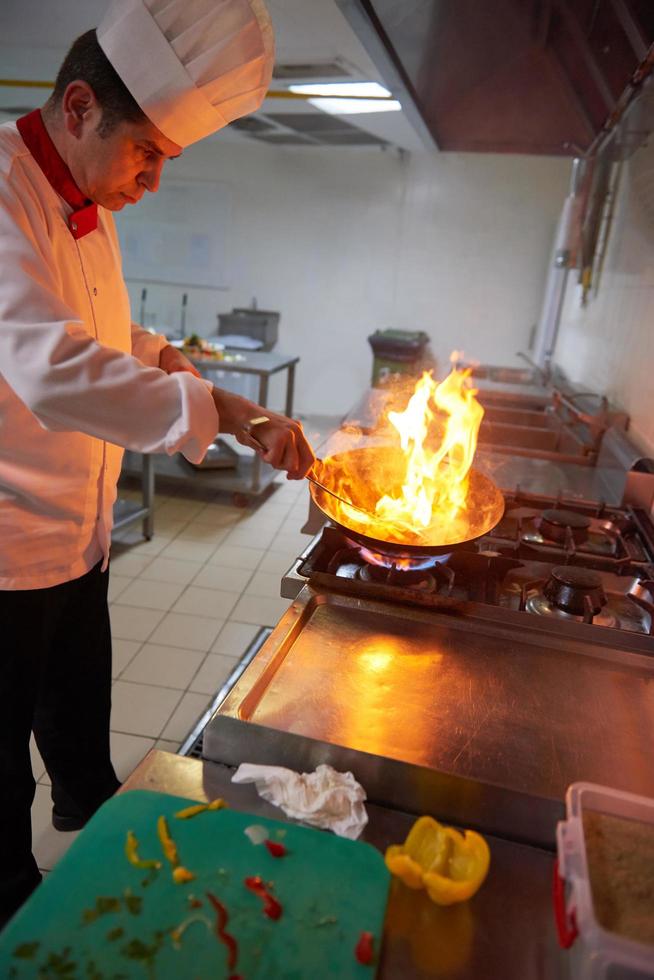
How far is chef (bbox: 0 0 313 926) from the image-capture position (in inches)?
36.7

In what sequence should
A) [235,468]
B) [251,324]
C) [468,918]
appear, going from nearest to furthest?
1. [468,918]
2. [235,468]
3. [251,324]

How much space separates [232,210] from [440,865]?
6.78 m

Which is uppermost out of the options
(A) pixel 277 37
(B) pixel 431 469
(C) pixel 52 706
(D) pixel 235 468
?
(A) pixel 277 37

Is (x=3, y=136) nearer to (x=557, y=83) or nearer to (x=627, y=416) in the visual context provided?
(x=557, y=83)

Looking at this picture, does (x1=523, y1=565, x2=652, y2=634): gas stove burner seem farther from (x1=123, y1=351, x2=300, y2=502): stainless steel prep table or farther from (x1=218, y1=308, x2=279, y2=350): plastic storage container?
(x1=218, y1=308, x2=279, y2=350): plastic storage container

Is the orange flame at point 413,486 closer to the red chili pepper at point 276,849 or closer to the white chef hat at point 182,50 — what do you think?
the red chili pepper at point 276,849

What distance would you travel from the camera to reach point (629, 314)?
2.29 metres

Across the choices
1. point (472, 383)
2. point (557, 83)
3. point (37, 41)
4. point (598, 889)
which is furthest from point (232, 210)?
point (598, 889)

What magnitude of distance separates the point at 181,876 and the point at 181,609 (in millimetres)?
2334

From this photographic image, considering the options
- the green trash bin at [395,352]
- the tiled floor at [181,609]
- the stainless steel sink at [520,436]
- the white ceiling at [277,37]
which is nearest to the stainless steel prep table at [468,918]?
the tiled floor at [181,609]

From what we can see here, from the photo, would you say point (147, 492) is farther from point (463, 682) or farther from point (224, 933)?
point (224, 933)


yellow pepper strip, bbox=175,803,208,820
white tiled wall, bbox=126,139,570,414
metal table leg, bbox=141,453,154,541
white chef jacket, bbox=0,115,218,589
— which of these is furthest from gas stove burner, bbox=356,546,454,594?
white tiled wall, bbox=126,139,570,414

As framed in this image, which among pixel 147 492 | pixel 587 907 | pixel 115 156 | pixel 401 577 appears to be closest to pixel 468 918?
pixel 587 907

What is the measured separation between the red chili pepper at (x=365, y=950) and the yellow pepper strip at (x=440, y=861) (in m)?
0.07
